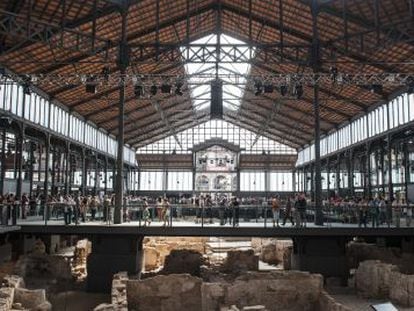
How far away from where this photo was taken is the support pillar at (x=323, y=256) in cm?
2108

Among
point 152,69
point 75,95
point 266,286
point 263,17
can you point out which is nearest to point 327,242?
Result: point 266,286

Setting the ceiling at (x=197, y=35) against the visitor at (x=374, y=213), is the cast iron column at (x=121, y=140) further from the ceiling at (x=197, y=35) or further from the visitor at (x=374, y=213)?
the visitor at (x=374, y=213)

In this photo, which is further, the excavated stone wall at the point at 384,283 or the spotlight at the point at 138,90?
the spotlight at the point at 138,90

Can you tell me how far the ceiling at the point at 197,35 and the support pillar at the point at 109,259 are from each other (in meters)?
9.24

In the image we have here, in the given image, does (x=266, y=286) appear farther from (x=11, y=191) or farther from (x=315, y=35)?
(x=11, y=191)

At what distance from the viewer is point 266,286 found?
17.1 meters

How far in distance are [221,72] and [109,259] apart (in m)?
22.6

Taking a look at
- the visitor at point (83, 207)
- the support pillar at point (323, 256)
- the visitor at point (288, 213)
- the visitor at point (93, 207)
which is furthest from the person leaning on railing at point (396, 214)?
the visitor at point (83, 207)

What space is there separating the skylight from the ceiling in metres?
0.84

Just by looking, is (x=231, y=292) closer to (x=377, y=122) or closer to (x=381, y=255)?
(x=381, y=255)

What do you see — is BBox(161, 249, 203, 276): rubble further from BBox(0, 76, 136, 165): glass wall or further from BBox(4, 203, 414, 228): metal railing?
BBox(0, 76, 136, 165): glass wall

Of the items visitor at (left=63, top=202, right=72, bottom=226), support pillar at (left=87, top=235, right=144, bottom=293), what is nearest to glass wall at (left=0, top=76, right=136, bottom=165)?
visitor at (left=63, top=202, right=72, bottom=226)

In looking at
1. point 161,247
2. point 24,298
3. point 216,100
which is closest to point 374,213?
point 216,100

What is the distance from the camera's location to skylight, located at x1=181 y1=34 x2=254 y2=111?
1021 inches
